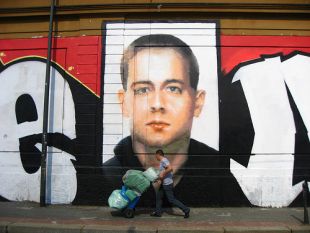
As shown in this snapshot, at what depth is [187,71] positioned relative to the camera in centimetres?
1198

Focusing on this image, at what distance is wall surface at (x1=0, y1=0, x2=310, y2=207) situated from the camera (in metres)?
11.7

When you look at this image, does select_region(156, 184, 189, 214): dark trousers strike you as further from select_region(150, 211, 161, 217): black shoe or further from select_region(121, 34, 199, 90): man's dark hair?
select_region(121, 34, 199, 90): man's dark hair

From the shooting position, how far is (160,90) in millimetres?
11922

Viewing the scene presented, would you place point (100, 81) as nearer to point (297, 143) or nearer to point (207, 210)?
point (207, 210)

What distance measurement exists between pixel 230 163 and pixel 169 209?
1959 millimetres

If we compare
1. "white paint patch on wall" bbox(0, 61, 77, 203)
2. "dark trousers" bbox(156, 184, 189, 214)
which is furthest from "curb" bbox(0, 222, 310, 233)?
"white paint patch on wall" bbox(0, 61, 77, 203)

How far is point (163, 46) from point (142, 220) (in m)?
4.60

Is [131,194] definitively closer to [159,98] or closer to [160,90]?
[159,98]

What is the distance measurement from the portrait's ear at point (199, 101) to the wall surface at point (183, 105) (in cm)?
3

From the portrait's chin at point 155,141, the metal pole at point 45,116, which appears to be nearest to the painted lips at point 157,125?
the portrait's chin at point 155,141

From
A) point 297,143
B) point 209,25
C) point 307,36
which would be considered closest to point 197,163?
point 297,143

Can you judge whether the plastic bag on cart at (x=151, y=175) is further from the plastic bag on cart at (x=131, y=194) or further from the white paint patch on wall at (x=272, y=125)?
→ the white paint patch on wall at (x=272, y=125)

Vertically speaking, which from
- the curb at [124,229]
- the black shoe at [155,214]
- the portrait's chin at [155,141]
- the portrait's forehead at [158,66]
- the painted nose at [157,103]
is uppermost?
the portrait's forehead at [158,66]

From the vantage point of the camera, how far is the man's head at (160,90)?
38.9 feet
